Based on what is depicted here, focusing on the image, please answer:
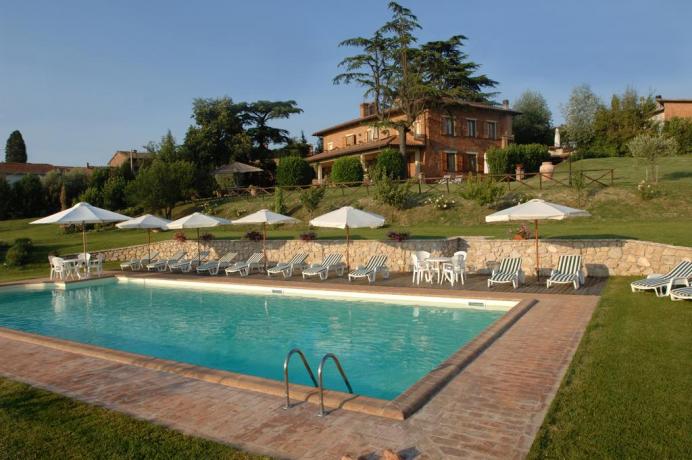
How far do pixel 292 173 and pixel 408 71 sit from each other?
1084 centimetres

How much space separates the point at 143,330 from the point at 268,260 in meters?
8.51

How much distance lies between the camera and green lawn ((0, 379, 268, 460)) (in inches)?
162

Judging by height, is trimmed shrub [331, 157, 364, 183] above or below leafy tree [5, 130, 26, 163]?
below

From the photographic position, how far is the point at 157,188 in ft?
103

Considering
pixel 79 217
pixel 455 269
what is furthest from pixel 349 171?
pixel 455 269

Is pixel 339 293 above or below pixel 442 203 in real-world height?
below

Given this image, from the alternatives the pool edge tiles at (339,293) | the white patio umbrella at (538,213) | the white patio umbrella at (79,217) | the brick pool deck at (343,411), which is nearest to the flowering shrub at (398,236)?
the pool edge tiles at (339,293)

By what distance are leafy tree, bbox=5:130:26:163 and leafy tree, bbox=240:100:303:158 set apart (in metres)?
44.1

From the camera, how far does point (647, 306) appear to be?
9.00 m

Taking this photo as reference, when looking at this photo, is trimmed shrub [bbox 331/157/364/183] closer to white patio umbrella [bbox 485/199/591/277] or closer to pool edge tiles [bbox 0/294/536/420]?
white patio umbrella [bbox 485/199/591/277]

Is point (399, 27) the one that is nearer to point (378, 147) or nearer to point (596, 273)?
point (378, 147)

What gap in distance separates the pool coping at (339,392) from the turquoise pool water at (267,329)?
1003 millimetres

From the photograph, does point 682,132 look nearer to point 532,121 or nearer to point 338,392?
point 532,121

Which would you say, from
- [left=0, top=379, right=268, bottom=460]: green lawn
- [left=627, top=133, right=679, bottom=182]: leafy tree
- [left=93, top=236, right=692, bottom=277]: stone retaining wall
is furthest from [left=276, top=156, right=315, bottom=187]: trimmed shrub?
[left=0, top=379, right=268, bottom=460]: green lawn
